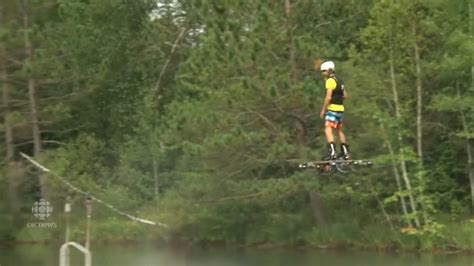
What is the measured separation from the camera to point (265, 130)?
22734mm

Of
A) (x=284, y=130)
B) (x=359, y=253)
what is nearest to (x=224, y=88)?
(x=284, y=130)

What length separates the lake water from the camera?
67.6ft

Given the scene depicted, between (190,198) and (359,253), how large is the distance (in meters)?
4.81

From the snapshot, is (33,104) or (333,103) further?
(33,104)

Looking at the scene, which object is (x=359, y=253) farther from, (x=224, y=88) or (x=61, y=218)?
(x=61, y=218)

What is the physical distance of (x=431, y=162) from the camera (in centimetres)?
2436

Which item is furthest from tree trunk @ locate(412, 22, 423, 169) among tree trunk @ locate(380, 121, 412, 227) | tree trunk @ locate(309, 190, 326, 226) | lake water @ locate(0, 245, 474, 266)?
tree trunk @ locate(309, 190, 326, 226)

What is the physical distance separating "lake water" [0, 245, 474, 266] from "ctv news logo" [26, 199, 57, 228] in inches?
25.6

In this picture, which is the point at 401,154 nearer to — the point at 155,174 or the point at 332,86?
the point at 155,174

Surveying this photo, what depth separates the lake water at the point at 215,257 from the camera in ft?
67.6

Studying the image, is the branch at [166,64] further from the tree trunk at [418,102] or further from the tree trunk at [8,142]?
the tree trunk at [418,102]

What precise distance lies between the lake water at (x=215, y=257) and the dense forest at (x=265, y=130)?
2.53 ft

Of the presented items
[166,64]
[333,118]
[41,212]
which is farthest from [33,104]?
[333,118]

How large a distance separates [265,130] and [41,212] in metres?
6.92
